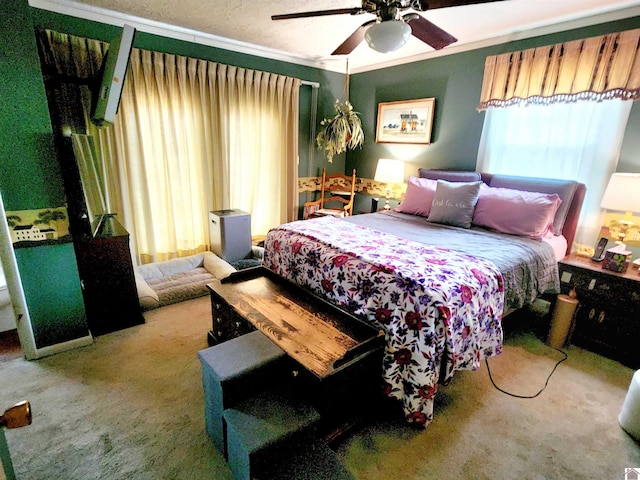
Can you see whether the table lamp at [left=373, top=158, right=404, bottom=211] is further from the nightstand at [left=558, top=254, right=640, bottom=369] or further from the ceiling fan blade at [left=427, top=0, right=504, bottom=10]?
the ceiling fan blade at [left=427, top=0, right=504, bottom=10]

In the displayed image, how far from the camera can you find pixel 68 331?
2.19 m

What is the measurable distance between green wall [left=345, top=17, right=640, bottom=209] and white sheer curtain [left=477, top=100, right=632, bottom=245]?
116mm

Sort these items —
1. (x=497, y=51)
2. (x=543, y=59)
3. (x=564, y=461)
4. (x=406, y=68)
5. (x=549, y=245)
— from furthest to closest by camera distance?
(x=406, y=68) < (x=497, y=51) < (x=543, y=59) < (x=549, y=245) < (x=564, y=461)

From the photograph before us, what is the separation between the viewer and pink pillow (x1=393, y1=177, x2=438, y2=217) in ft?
10.4

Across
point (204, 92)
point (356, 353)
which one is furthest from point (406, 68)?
point (356, 353)

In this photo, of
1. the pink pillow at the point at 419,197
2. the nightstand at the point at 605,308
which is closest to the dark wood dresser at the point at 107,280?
the pink pillow at the point at 419,197

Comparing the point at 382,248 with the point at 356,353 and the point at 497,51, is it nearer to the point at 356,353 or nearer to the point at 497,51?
the point at 356,353

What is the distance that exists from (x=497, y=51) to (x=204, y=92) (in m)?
3.03

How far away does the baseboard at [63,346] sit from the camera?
82.0 inches

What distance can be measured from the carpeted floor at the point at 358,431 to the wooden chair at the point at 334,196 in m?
2.62

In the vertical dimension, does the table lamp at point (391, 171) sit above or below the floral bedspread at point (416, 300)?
above

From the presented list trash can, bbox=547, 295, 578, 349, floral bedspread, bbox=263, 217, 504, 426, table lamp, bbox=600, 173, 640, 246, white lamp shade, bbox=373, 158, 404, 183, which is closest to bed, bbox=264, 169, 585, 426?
floral bedspread, bbox=263, 217, 504, 426

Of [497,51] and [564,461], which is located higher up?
[497,51]

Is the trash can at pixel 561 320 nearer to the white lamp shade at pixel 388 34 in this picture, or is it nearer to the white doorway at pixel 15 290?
the white lamp shade at pixel 388 34
